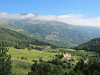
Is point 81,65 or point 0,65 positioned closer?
point 0,65

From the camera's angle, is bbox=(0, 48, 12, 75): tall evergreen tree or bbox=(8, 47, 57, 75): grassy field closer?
bbox=(0, 48, 12, 75): tall evergreen tree

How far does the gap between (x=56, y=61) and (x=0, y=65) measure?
333 ft

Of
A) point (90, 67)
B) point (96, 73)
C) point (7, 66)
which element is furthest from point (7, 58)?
point (90, 67)

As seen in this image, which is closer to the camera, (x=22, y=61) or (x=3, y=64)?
(x=3, y=64)

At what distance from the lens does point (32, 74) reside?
5247 centimetres

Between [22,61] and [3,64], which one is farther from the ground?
[3,64]

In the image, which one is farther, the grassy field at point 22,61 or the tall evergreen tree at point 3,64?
the grassy field at point 22,61

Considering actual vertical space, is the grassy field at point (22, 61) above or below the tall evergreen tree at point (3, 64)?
below

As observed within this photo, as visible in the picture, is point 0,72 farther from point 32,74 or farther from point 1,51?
point 32,74

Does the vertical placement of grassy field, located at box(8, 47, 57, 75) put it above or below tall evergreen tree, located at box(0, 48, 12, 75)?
below

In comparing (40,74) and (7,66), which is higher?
(7,66)

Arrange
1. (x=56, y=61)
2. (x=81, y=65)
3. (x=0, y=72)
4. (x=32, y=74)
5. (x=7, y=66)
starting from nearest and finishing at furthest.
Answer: (x=0, y=72)
(x=7, y=66)
(x=32, y=74)
(x=81, y=65)
(x=56, y=61)

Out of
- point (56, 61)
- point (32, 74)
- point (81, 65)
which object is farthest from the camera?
point (56, 61)

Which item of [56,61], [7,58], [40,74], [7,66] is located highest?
[7,58]
